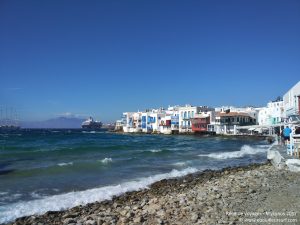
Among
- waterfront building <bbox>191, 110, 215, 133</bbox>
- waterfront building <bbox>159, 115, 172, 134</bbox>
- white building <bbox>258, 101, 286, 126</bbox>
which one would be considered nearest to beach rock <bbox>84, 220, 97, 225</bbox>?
white building <bbox>258, 101, 286, 126</bbox>

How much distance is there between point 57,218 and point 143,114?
95.9 m

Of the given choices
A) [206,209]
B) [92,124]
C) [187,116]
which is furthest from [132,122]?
[206,209]

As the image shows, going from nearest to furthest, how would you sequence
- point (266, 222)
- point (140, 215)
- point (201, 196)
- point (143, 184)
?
point (266, 222), point (140, 215), point (201, 196), point (143, 184)

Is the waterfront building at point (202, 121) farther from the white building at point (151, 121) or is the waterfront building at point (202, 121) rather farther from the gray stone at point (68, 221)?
the gray stone at point (68, 221)

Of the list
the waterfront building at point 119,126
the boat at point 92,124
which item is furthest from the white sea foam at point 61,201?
the boat at point 92,124

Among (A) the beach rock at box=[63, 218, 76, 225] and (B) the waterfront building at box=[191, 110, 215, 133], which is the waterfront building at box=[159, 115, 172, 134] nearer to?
(B) the waterfront building at box=[191, 110, 215, 133]

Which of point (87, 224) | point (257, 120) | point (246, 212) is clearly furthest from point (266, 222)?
point (257, 120)

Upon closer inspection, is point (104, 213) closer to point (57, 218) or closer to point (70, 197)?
point (57, 218)

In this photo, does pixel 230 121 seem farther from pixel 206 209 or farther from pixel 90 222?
pixel 90 222

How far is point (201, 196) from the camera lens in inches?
378

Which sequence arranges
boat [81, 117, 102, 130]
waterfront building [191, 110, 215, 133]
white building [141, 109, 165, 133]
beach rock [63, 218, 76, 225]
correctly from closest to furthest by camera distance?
beach rock [63, 218, 76, 225]
waterfront building [191, 110, 215, 133]
white building [141, 109, 165, 133]
boat [81, 117, 102, 130]

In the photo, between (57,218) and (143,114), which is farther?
(143,114)

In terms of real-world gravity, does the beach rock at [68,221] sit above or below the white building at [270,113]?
below

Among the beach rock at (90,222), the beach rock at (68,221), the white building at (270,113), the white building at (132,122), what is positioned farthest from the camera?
the white building at (132,122)
